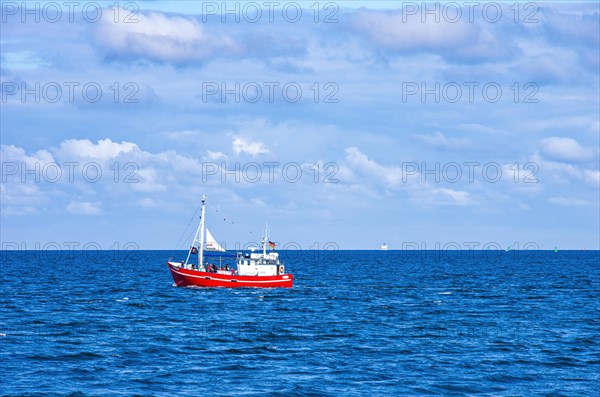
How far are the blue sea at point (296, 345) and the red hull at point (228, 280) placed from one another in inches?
204

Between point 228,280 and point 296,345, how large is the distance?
169ft

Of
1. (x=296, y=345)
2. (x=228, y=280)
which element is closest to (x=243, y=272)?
(x=228, y=280)

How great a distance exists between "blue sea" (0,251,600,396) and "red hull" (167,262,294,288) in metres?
5.17

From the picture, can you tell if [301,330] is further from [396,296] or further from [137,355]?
[396,296]

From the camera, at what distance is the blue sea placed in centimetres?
4409

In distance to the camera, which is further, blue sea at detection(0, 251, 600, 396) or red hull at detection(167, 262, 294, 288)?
red hull at detection(167, 262, 294, 288)

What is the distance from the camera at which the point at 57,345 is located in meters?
57.5

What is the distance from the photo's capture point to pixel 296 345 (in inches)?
2302

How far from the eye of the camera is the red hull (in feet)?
357

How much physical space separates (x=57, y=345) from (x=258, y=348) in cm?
1488

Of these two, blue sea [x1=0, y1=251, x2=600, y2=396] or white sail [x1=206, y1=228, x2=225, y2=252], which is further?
white sail [x1=206, y1=228, x2=225, y2=252]

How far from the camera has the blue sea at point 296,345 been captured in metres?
44.1

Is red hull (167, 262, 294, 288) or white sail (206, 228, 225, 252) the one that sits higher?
white sail (206, 228, 225, 252)

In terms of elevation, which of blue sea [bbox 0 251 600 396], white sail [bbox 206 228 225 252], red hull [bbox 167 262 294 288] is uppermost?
white sail [bbox 206 228 225 252]
